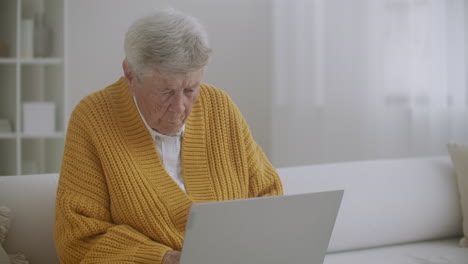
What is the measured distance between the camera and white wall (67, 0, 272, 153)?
377 centimetres

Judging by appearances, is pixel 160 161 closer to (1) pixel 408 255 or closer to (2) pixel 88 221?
(2) pixel 88 221

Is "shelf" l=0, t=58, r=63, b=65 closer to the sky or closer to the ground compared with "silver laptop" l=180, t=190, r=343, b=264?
closer to the sky

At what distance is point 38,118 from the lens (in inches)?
128

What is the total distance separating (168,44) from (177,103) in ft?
0.51

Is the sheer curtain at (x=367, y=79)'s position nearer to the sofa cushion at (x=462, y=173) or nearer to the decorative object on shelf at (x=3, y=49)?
the sofa cushion at (x=462, y=173)

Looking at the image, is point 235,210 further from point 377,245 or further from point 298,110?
point 298,110

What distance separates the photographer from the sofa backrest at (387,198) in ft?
6.95

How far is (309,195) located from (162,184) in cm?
45

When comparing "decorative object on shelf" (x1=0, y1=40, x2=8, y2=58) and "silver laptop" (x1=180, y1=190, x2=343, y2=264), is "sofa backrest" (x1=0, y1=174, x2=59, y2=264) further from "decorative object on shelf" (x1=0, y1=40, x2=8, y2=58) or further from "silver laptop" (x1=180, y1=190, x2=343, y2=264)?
"decorative object on shelf" (x1=0, y1=40, x2=8, y2=58)

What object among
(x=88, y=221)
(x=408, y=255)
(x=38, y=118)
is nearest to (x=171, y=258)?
(x=88, y=221)

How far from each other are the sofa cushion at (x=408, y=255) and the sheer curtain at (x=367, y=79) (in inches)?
47.7

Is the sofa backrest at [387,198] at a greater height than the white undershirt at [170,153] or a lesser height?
lesser

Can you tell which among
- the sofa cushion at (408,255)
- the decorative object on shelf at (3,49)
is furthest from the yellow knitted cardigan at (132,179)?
the decorative object on shelf at (3,49)

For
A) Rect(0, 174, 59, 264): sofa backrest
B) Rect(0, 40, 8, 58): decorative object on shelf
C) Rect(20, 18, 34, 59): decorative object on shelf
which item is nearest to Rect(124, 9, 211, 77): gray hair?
Rect(0, 174, 59, 264): sofa backrest
